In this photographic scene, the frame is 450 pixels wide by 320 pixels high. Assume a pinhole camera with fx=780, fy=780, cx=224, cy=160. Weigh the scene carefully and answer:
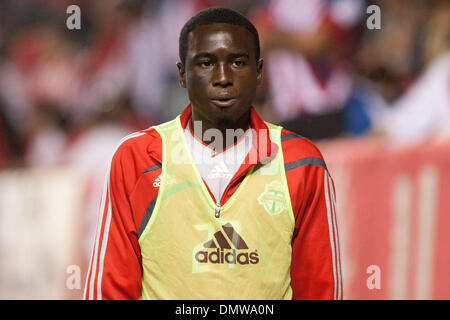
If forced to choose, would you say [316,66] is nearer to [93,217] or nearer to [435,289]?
[435,289]

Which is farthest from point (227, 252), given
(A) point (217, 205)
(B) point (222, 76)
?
(B) point (222, 76)

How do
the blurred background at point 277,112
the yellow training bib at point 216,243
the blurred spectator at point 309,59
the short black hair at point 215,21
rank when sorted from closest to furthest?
the yellow training bib at point 216,243 < the short black hair at point 215,21 < the blurred background at point 277,112 < the blurred spectator at point 309,59

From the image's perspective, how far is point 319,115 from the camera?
4.55m

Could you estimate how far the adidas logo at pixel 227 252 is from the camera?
2.25 m

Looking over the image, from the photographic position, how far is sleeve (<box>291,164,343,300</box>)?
2.31 m

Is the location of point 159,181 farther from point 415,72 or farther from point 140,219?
point 415,72

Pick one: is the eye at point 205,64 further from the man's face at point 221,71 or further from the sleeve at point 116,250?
the sleeve at point 116,250

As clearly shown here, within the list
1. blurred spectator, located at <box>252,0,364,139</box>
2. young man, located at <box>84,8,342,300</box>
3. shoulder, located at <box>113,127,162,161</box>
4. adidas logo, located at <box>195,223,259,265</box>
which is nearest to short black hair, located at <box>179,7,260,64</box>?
young man, located at <box>84,8,342,300</box>

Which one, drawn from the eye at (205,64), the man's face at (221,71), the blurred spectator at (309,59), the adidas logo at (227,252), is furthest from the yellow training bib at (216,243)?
the blurred spectator at (309,59)

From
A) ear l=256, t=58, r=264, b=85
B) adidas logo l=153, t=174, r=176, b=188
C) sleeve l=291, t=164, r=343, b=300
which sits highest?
ear l=256, t=58, r=264, b=85

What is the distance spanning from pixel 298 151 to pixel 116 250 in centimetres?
62

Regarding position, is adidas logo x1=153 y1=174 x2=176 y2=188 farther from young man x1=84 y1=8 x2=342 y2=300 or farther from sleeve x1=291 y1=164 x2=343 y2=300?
sleeve x1=291 y1=164 x2=343 y2=300

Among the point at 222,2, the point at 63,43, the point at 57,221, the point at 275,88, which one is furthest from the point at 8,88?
the point at 275,88

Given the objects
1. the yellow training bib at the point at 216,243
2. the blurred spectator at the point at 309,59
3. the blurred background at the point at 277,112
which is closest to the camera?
the yellow training bib at the point at 216,243
